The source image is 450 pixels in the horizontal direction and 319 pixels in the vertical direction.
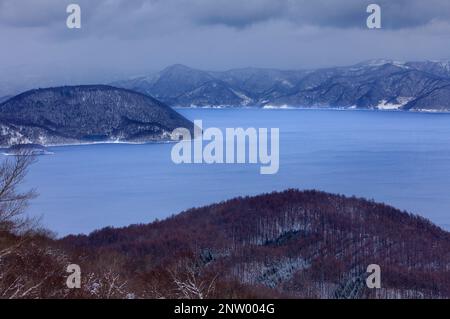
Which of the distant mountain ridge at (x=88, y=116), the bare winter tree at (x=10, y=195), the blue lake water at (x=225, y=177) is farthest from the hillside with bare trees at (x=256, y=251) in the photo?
the distant mountain ridge at (x=88, y=116)

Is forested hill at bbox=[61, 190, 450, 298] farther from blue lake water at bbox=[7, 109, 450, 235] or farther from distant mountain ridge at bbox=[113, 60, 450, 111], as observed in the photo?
distant mountain ridge at bbox=[113, 60, 450, 111]

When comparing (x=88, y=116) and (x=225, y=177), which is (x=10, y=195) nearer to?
(x=225, y=177)

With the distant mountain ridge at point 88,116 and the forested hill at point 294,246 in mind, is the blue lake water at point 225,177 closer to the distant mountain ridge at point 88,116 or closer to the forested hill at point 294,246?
the forested hill at point 294,246

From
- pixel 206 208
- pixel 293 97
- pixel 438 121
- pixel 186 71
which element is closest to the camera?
pixel 206 208

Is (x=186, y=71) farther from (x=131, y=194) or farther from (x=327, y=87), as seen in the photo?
(x=327, y=87)

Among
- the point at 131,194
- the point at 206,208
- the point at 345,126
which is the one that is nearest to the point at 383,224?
the point at 206,208

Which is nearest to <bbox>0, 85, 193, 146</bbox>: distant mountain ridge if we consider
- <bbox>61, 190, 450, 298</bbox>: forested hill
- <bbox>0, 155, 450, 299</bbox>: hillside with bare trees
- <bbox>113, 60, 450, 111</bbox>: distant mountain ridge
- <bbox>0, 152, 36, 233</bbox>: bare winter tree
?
<bbox>113, 60, 450, 111</bbox>: distant mountain ridge

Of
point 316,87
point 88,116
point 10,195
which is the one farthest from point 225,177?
point 316,87
